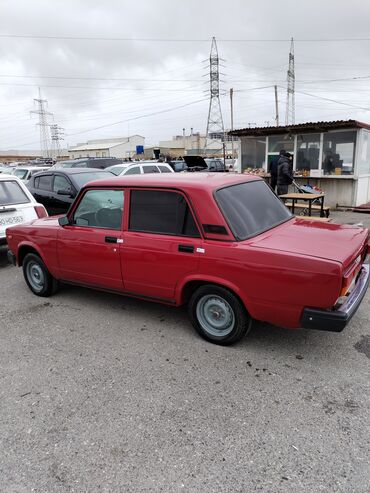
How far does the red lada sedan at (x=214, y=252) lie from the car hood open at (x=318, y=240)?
11mm

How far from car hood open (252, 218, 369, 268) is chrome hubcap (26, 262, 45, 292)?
128 inches

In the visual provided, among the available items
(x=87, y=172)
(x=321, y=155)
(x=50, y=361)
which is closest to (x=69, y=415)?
(x=50, y=361)

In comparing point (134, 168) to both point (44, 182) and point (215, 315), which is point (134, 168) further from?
point (215, 315)

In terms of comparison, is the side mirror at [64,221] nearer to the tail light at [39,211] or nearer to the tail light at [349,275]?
the tail light at [39,211]

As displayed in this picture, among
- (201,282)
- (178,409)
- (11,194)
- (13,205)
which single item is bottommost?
(178,409)

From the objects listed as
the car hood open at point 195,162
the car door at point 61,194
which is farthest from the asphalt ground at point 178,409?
the car hood open at point 195,162

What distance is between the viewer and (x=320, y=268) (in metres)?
3.06

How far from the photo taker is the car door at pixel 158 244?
12.3 ft

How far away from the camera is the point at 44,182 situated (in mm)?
9945

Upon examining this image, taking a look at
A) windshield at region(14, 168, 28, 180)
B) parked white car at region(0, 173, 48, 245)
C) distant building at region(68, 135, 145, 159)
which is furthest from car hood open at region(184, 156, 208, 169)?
distant building at region(68, 135, 145, 159)

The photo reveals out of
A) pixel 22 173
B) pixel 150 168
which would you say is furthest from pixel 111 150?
pixel 150 168

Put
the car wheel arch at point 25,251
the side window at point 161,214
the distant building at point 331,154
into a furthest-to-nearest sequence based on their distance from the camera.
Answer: the distant building at point 331,154
the car wheel arch at point 25,251
the side window at point 161,214

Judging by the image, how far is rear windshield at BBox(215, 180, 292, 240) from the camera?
3656mm

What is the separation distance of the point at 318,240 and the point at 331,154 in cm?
972
